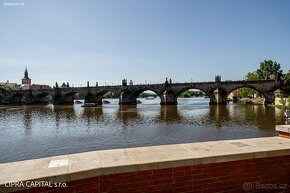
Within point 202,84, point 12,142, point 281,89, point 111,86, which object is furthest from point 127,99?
point 12,142

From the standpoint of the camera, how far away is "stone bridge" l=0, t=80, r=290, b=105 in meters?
60.7

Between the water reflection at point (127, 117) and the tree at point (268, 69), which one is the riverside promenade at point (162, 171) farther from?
the tree at point (268, 69)

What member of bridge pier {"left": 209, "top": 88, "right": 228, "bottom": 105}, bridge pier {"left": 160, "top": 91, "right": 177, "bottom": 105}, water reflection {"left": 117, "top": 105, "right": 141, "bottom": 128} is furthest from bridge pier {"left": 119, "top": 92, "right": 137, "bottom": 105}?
water reflection {"left": 117, "top": 105, "right": 141, "bottom": 128}

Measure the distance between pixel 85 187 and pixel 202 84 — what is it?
67.8 m

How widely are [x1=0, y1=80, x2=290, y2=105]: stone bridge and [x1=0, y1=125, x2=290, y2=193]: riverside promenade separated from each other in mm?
62018

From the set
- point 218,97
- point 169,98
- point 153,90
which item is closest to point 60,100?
point 153,90

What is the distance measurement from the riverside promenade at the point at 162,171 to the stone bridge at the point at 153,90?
203ft

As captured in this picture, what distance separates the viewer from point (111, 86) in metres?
82.4

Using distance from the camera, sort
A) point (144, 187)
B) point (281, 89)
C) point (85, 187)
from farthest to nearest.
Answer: point (281, 89), point (144, 187), point (85, 187)

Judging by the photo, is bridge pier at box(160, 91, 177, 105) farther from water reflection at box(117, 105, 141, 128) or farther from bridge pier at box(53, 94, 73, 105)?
bridge pier at box(53, 94, 73, 105)

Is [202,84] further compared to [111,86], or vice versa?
[111,86]

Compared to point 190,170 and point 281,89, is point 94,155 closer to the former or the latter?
point 190,170

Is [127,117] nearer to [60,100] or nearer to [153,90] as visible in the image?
[153,90]

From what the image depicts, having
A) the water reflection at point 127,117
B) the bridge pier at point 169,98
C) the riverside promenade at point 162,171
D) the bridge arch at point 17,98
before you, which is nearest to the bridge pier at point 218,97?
the bridge pier at point 169,98
